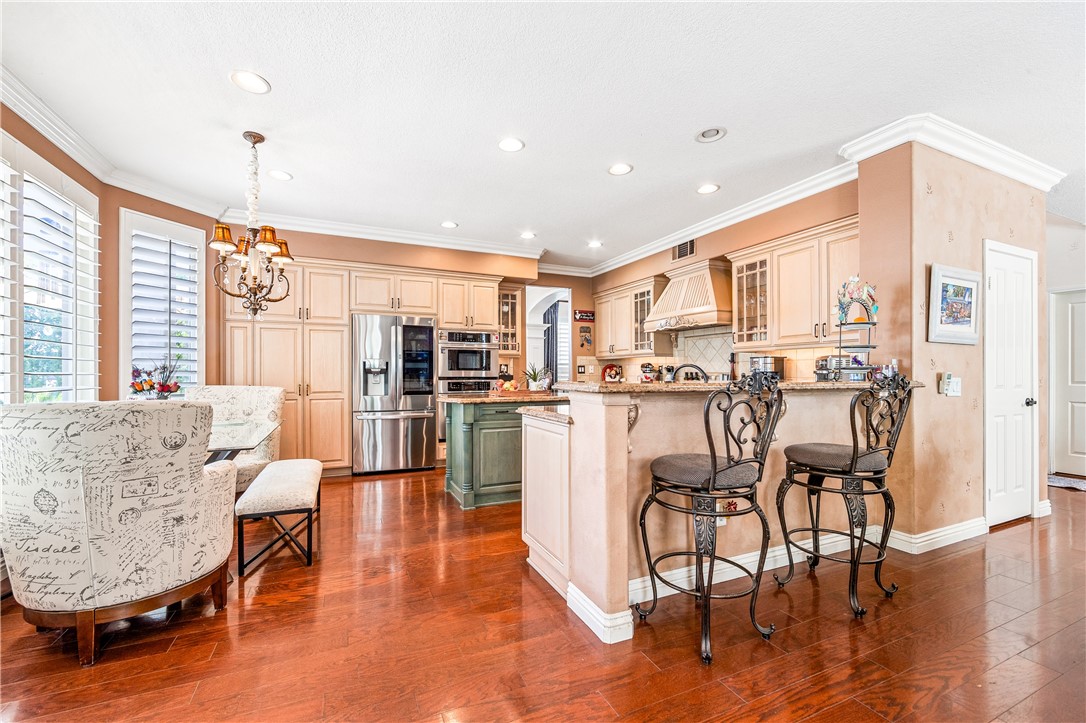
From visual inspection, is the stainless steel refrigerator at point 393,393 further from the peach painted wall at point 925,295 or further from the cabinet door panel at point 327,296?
the peach painted wall at point 925,295

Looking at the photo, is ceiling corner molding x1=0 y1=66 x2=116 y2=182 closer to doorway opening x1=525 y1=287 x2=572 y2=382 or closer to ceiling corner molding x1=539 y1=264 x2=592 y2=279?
ceiling corner molding x1=539 y1=264 x2=592 y2=279

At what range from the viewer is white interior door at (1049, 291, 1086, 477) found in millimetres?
5016

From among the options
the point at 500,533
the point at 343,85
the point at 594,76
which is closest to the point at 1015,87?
the point at 594,76

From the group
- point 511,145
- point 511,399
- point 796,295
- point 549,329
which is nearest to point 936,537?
point 796,295

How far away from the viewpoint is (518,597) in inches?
90.7

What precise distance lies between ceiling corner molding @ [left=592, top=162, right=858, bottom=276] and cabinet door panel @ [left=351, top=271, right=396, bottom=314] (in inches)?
124

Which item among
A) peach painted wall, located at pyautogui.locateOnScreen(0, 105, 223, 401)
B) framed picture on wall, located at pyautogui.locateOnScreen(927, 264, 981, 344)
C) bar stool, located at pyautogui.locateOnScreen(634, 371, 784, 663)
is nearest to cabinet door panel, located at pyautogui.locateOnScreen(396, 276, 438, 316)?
peach painted wall, located at pyautogui.locateOnScreen(0, 105, 223, 401)

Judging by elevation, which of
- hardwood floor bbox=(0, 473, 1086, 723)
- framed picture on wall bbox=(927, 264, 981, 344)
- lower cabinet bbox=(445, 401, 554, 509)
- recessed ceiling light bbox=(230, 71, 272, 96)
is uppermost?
recessed ceiling light bbox=(230, 71, 272, 96)

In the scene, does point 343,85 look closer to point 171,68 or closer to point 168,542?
point 171,68

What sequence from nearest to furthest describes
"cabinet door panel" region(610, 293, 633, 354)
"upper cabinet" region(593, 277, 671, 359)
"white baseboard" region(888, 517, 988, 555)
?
"white baseboard" region(888, 517, 988, 555) → "upper cabinet" region(593, 277, 671, 359) → "cabinet door panel" region(610, 293, 633, 354)

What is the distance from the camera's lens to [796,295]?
→ 13.5 feet

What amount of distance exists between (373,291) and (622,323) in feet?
11.1

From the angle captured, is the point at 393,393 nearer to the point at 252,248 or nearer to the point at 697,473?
the point at 252,248

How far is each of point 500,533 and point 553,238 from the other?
A: 360 cm
